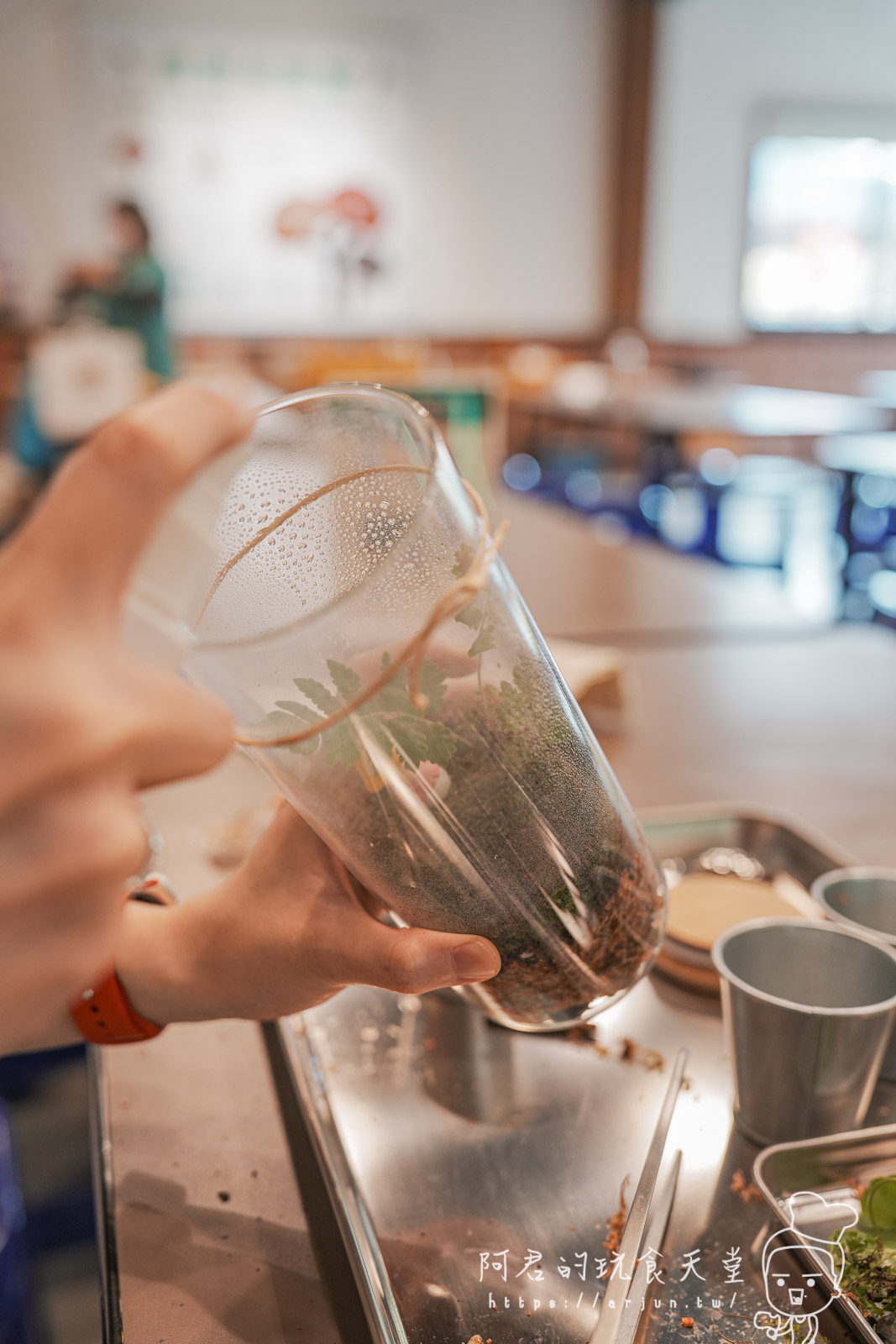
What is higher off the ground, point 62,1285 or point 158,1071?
point 158,1071

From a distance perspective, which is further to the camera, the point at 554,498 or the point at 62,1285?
the point at 554,498

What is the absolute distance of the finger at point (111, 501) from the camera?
330mm

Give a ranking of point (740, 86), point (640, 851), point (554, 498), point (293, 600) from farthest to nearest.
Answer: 1. point (740, 86)
2. point (554, 498)
3. point (640, 851)
4. point (293, 600)

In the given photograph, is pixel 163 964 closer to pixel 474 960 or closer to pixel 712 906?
pixel 474 960

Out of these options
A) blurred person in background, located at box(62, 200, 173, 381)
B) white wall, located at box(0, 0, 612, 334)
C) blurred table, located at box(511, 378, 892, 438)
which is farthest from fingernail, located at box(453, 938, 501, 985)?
white wall, located at box(0, 0, 612, 334)

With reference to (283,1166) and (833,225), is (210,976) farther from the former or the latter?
(833,225)

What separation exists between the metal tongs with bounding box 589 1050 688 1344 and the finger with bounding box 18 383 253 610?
44cm

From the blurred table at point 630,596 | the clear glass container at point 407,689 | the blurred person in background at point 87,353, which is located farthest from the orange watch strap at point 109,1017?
the blurred person in background at point 87,353

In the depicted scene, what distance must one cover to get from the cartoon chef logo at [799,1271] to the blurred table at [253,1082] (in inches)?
8.8

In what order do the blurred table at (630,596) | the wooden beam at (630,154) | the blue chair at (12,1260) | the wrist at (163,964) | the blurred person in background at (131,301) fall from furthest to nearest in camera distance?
1. the wooden beam at (630,154)
2. the blurred person in background at (131,301)
3. the blurred table at (630,596)
4. the blue chair at (12,1260)
5. the wrist at (163,964)

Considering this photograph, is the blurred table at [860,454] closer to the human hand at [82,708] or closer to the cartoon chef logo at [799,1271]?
the cartoon chef logo at [799,1271]

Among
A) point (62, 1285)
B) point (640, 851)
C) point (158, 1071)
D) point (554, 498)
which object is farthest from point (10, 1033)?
point (554, 498)

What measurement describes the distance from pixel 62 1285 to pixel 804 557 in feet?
20.0

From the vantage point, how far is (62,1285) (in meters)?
0.89
